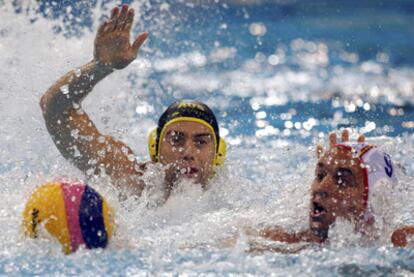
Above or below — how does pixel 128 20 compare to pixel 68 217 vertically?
above

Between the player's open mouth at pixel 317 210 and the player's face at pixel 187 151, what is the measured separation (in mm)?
838

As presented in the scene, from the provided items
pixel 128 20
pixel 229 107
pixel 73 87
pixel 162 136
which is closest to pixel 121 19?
pixel 128 20

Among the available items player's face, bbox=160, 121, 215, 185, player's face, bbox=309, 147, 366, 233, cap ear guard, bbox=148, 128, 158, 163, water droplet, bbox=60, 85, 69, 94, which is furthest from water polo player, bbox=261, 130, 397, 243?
water droplet, bbox=60, 85, 69, 94

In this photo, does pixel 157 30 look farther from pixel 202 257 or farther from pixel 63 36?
pixel 202 257

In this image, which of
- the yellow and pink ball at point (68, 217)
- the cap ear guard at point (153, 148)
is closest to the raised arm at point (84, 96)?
the cap ear guard at point (153, 148)

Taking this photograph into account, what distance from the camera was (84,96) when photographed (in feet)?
11.7

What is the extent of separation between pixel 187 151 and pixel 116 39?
672 mm

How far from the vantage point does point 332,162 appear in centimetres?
290

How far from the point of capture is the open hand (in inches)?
136

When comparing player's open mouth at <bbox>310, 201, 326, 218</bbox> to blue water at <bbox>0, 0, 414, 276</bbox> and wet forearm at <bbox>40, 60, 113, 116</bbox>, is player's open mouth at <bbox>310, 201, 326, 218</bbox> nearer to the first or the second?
blue water at <bbox>0, 0, 414, 276</bbox>

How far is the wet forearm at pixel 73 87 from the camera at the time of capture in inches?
138

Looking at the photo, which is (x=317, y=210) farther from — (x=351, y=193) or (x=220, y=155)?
(x=220, y=155)

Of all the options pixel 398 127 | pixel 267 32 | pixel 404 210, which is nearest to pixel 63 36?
pixel 267 32

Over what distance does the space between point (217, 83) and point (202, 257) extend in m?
4.70
